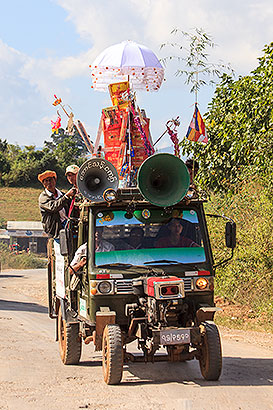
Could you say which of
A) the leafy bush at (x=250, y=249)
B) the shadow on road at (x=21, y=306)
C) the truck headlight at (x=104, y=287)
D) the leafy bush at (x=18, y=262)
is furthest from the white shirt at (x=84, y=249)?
the leafy bush at (x=18, y=262)

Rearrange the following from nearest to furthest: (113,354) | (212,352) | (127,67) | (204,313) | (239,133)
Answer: (113,354), (212,352), (204,313), (127,67), (239,133)

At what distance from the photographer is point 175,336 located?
Result: 7.22 m

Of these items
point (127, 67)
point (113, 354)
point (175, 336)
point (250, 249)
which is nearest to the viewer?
point (175, 336)

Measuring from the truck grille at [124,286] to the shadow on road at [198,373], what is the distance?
110 cm

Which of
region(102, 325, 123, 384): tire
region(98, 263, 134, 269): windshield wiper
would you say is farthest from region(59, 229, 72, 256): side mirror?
region(102, 325, 123, 384): tire

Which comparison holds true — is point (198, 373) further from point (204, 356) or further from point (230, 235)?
point (230, 235)

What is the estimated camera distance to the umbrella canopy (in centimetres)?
1203

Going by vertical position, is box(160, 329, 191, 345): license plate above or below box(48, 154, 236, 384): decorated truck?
below

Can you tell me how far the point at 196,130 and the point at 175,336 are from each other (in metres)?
5.72

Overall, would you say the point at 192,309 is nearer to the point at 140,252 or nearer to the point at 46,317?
the point at 140,252

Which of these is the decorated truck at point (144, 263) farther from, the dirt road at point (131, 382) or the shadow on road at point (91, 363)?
the shadow on road at point (91, 363)

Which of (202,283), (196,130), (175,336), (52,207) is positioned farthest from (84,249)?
(196,130)

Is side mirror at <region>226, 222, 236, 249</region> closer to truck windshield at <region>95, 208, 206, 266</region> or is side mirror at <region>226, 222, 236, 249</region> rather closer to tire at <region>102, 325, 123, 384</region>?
truck windshield at <region>95, 208, 206, 266</region>

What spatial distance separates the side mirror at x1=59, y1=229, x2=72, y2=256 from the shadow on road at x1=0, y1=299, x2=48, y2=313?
1015cm
